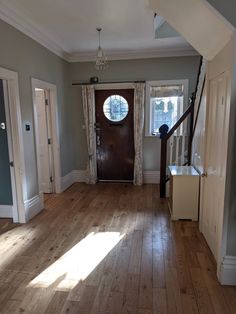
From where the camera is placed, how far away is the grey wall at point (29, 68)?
3004mm

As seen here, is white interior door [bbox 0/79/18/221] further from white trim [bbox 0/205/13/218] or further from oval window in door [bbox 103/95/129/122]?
oval window in door [bbox 103/95/129/122]

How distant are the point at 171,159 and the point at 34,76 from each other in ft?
9.12

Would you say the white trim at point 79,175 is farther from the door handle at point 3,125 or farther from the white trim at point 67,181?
the door handle at point 3,125

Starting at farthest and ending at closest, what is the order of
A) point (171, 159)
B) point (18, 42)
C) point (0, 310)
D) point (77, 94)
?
point (77, 94), point (171, 159), point (18, 42), point (0, 310)

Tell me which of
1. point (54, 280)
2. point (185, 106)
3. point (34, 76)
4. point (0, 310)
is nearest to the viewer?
point (0, 310)

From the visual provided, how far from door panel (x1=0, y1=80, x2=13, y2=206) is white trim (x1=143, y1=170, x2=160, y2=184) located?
9.54 feet

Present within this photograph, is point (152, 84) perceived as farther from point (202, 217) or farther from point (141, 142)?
point (202, 217)

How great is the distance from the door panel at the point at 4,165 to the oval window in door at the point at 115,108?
2415 mm

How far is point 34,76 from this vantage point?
367cm

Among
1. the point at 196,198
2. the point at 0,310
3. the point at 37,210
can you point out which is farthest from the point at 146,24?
the point at 0,310

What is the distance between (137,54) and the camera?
4.86m

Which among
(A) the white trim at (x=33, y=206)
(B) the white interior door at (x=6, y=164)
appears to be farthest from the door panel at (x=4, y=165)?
(A) the white trim at (x=33, y=206)

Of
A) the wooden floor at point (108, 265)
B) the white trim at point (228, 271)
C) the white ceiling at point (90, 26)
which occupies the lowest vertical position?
the wooden floor at point (108, 265)

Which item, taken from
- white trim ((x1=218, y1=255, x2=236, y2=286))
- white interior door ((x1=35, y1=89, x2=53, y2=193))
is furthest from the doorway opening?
white trim ((x1=218, y1=255, x2=236, y2=286))
